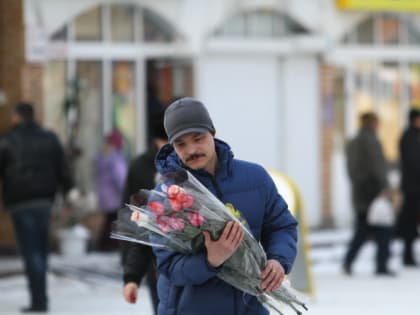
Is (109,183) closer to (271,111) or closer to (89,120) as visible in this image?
(89,120)

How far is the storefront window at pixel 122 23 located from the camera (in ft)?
54.1

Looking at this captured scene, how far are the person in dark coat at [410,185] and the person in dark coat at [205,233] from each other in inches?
389

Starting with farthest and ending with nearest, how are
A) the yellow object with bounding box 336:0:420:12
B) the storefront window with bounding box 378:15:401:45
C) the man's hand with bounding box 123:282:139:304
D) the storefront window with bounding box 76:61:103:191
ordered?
the storefront window with bounding box 378:15:401:45 < the yellow object with bounding box 336:0:420:12 < the storefront window with bounding box 76:61:103:191 < the man's hand with bounding box 123:282:139:304

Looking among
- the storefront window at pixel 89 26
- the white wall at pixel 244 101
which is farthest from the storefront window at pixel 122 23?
the white wall at pixel 244 101

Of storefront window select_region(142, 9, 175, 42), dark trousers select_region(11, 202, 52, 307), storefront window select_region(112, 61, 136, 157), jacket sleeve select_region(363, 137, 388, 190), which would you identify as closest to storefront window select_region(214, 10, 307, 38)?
storefront window select_region(142, 9, 175, 42)

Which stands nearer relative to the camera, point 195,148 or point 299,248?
point 195,148

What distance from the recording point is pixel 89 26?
53.5 ft

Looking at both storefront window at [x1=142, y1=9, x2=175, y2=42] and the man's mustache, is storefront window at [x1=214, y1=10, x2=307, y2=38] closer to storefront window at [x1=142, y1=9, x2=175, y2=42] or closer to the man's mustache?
storefront window at [x1=142, y1=9, x2=175, y2=42]

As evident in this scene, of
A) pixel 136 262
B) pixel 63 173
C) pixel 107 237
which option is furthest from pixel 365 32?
pixel 136 262

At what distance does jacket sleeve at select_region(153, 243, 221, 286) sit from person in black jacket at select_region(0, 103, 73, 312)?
6305mm

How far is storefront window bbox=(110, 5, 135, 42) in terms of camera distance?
54.1 feet

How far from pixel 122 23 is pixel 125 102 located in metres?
1.04

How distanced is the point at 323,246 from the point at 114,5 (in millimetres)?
4167

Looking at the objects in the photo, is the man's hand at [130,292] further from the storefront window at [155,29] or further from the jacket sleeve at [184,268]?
the storefront window at [155,29]
